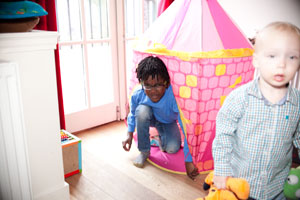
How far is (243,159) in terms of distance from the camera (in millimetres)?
942

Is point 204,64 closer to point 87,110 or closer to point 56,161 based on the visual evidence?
point 56,161

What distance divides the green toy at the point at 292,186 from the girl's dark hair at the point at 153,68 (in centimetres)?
93

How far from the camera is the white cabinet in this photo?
1166mm

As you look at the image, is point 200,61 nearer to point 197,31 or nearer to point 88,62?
point 197,31

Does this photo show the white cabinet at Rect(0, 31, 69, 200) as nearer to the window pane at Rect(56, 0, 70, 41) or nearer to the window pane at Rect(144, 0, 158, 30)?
the window pane at Rect(56, 0, 70, 41)

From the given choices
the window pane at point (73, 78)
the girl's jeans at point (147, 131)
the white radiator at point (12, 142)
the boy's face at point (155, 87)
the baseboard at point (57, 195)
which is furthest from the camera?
the window pane at point (73, 78)

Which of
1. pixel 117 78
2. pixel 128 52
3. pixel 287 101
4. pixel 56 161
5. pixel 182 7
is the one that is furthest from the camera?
pixel 128 52

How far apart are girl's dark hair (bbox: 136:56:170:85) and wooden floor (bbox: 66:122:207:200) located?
608mm

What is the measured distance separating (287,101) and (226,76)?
0.77 meters

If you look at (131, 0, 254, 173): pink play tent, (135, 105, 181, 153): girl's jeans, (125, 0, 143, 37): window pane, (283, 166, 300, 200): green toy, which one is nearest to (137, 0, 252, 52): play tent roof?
(131, 0, 254, 173): pink play tent

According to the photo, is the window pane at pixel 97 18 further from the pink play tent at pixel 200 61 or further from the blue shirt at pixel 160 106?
the blue shirt at pixel 160 106

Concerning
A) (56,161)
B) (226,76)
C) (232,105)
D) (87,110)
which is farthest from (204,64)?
(87,110)

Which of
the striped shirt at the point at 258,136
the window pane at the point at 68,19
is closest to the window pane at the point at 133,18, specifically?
the window pane at the point at 68,19

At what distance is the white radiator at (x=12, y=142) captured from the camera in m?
1.11
